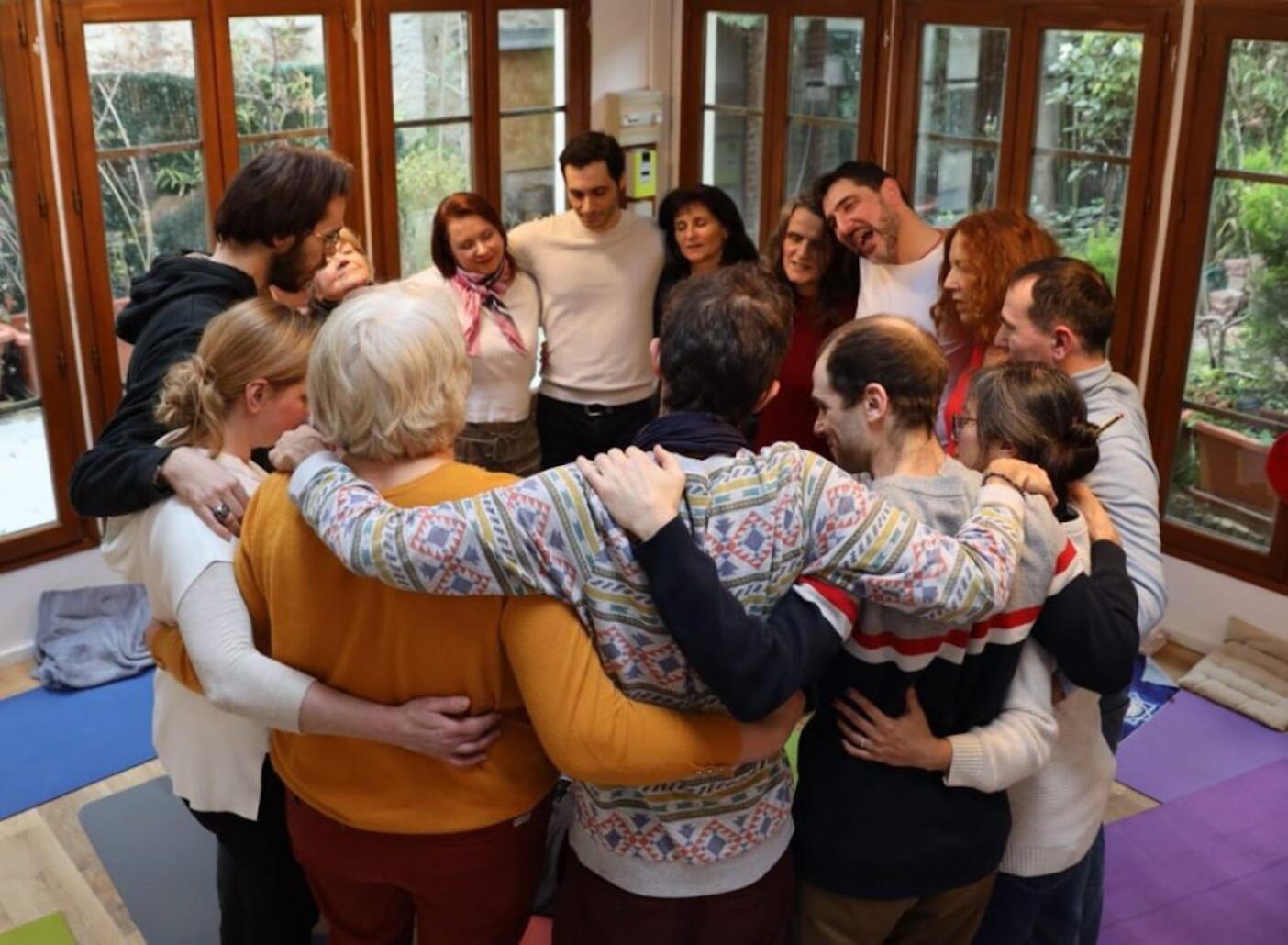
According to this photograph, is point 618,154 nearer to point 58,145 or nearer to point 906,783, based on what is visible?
point 58,145

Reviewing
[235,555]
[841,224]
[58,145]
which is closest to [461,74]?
[58,145]

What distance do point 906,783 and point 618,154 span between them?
2.90 metres

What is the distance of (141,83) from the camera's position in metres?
4.39

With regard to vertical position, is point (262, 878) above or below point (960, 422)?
below

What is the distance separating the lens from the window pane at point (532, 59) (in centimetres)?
533

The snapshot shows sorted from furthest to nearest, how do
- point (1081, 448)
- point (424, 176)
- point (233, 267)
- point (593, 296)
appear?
1. point (424, 176)
2. point (593, 296)
3. point (233, 267)
4. point (1081, 448)

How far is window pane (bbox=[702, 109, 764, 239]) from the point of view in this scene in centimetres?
561

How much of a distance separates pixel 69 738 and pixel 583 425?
6.09 feet

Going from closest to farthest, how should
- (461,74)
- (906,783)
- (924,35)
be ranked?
(906,783) → (924,35) → (461,74)

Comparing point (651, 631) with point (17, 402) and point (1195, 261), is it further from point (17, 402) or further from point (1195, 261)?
point (17, 402)

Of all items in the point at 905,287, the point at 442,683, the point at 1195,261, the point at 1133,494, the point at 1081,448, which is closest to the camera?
the point at 442,683

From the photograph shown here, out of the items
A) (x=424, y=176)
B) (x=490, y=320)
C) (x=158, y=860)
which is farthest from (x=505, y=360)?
(x=158, y=860)

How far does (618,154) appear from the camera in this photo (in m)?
4.34

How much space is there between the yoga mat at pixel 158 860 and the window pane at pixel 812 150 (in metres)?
3.20
